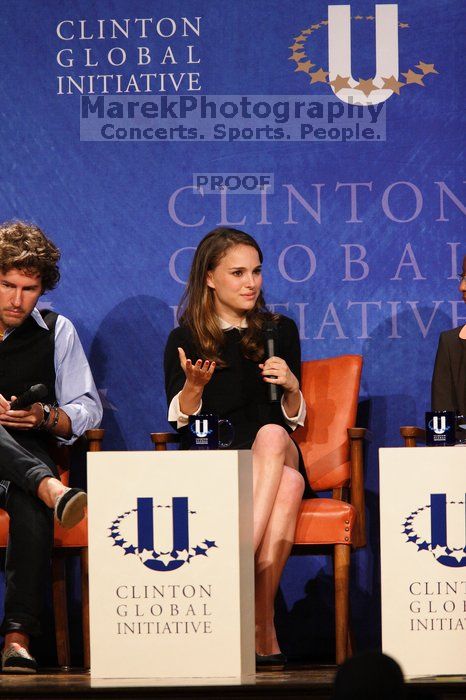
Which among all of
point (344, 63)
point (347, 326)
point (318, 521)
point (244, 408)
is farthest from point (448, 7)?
point (318, 521)

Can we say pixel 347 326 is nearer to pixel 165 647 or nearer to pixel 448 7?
pixel 448 7

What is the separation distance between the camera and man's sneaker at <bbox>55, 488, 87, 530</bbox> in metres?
3.11

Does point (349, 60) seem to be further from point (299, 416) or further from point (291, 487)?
point (291, 487)

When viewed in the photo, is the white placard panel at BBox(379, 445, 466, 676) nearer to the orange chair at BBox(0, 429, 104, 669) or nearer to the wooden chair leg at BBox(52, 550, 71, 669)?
the orange chair at BBox(0, 429, 104, 669)

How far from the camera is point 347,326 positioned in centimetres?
444

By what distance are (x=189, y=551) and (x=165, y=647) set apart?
0.86 ft

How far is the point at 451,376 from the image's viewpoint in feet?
13.4

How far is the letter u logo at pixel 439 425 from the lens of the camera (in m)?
3.19

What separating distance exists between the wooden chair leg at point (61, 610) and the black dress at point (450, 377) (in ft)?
4.89

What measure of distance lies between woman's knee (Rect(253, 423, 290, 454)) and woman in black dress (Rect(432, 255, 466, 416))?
0.82 metres

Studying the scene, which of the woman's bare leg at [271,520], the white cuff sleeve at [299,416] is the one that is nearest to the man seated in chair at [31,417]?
the woman's bare leg at [271,520]

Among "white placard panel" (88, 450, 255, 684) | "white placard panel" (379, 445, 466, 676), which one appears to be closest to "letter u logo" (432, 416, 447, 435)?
"white placard panel" (379, 445, 466, 676)

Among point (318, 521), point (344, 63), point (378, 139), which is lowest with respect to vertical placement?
point (318, 521)

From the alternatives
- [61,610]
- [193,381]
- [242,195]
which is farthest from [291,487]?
[242,195]
